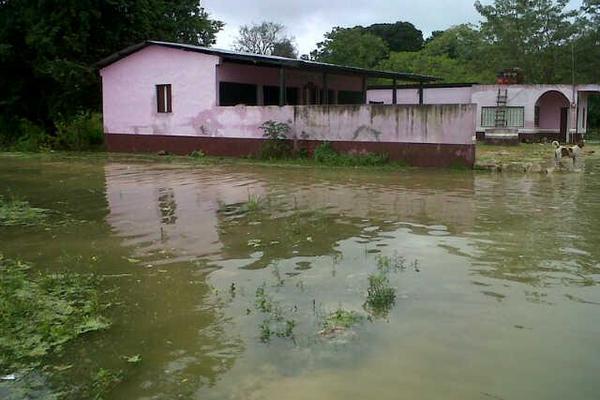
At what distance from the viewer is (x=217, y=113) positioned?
76.5ft

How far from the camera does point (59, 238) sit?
8531 millimetres

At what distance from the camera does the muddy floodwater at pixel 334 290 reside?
427 cm

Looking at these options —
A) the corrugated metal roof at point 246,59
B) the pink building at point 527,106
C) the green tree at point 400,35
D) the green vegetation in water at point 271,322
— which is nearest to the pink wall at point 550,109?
the pink building at point 527,106

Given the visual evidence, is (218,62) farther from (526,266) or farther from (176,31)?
(526,266)

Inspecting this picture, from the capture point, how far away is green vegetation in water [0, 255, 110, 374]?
468cm

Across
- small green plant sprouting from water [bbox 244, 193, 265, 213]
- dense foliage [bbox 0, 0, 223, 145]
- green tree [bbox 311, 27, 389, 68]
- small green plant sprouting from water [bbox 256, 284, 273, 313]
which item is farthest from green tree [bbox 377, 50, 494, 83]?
small green plant sprouting from water [bbox 256, 284, 273, 313]

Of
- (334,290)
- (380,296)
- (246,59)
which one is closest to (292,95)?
(246,59)

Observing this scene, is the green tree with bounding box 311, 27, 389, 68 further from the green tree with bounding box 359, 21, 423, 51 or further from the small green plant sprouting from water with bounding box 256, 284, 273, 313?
the small green plant sprouting from water with bounding box 256, 284, 273, 313

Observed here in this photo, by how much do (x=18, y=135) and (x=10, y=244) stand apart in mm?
22434

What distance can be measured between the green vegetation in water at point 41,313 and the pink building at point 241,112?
1375cm

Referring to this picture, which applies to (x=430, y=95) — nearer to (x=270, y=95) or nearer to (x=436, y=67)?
(x=270, y=95)

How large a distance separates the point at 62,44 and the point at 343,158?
43.3 ft

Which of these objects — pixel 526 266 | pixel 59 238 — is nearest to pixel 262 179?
pixel 59 238

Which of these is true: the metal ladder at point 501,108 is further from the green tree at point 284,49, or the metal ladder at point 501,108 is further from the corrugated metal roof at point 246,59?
the green tree at point 284,49
